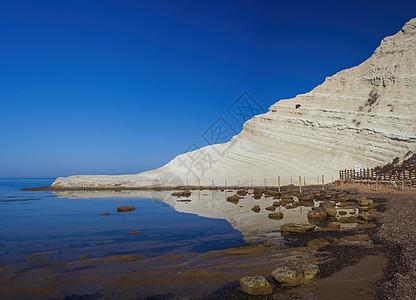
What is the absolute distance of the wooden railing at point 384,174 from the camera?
2942cm

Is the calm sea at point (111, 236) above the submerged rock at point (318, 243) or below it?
below

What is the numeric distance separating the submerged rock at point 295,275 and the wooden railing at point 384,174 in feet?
86.1

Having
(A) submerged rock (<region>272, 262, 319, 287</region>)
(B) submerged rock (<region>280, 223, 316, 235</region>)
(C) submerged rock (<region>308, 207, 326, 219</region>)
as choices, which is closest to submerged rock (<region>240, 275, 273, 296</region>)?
(A) submerged rock (<region>272, 262, 319, 287</region>)

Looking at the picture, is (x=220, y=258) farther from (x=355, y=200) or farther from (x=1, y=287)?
(x=355, y=200)

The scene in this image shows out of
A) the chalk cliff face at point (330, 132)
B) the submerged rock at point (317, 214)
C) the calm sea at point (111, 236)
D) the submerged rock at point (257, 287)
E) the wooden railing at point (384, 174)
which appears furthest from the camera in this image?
the chalk cliff face at point (330, 132)

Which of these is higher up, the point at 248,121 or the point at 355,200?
the point at 248,121

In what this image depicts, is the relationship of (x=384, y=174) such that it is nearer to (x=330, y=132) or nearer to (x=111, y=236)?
(x=330, y=132)

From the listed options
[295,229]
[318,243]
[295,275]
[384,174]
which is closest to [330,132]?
[384,174]

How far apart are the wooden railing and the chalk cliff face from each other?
9.62 feet

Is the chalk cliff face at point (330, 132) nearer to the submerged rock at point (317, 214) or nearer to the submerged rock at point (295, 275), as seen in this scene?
the submerged rock at point (317, 214)

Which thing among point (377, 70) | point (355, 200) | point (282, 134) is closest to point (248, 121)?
point (282, 134)

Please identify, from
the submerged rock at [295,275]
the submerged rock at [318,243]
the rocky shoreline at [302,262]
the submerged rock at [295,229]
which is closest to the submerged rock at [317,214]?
the submerged rock at [295,229]

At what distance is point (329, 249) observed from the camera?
8.88 metres

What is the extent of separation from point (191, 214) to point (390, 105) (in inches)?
1546
